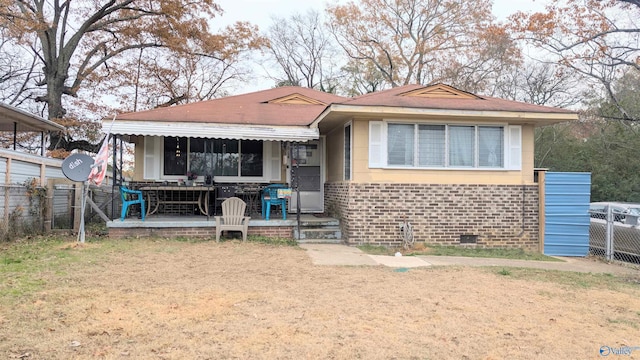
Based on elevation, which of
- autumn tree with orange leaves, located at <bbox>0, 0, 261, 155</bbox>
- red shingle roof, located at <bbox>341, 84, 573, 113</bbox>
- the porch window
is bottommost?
the porch window

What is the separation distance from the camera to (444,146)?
9.68 meters

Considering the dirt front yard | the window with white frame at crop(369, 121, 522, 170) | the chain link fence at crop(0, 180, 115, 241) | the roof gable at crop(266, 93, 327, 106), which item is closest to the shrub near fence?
the chain link fence at crop(0, 180, 115, 241)

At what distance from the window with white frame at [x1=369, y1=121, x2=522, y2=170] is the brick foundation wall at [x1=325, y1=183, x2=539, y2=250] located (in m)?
0.52

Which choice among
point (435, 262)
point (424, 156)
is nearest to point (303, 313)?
point (435, 262)

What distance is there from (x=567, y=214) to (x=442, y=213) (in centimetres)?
278

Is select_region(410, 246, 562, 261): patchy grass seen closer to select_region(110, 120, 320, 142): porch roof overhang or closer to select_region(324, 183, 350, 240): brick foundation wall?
select_region(324, 183, 350, 240): brick foundation wall

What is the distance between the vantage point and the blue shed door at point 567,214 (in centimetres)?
958

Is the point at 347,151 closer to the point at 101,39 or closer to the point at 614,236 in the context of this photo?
the point at 614,236

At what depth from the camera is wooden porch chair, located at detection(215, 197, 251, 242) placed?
9195mm

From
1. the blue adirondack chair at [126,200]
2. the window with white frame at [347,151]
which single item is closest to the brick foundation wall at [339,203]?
the window with white frame at [347,151]

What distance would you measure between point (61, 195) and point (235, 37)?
15.6m

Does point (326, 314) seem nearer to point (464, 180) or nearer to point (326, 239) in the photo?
point (326, 239)

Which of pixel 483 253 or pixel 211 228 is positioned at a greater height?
pixel 211 228

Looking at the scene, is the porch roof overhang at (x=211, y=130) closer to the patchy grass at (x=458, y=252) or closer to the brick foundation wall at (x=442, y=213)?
the brick foundation wall at (x=442, y=213)
